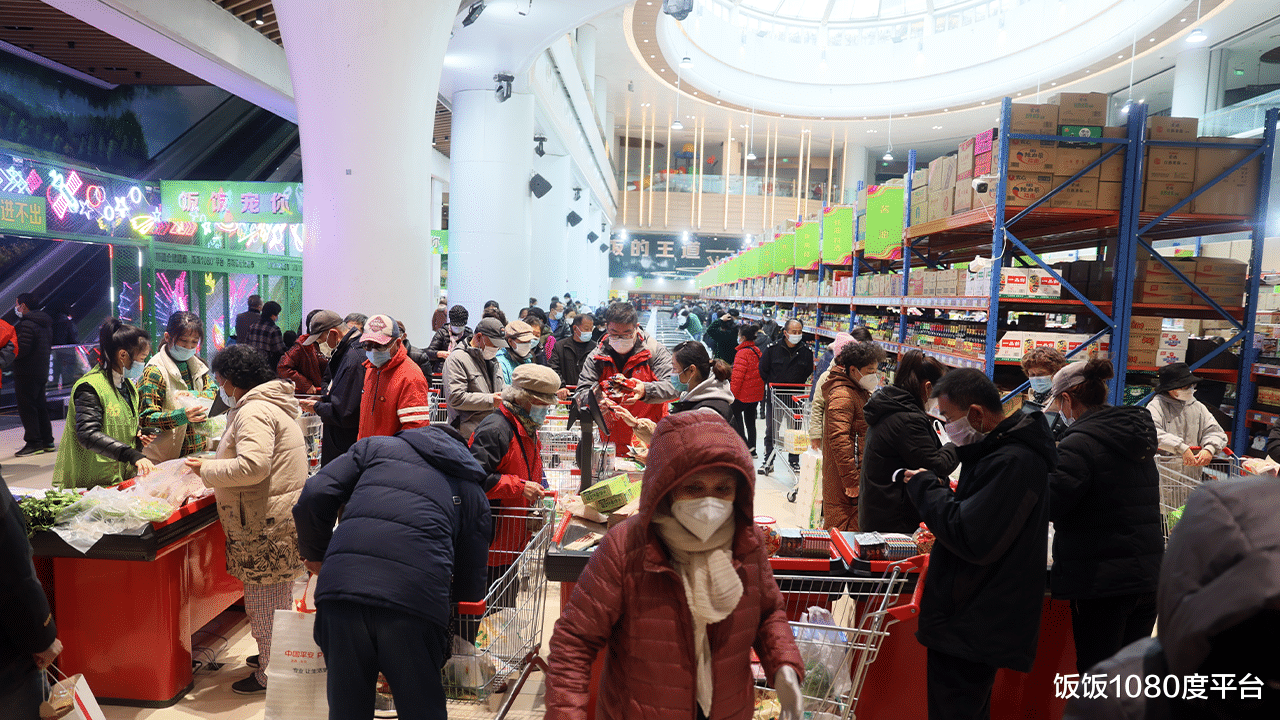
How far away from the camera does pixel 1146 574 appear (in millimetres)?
2725

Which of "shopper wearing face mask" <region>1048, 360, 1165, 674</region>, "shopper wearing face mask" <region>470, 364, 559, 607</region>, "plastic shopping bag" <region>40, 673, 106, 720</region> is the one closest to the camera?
"plastic shopping bag" <region>40, 673, 106, 720</region>

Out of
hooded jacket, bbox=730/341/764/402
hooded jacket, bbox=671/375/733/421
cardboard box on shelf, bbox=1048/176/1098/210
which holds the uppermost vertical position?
cardboard box on shelf, bbox=1048/176/1098/210

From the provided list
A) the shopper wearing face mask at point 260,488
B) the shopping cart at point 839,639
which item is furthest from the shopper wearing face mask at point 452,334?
the shopping cart at point 839,639

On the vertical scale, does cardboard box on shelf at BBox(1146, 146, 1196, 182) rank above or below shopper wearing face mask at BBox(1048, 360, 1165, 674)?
above

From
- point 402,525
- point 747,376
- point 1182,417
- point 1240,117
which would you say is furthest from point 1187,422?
point 1240,117

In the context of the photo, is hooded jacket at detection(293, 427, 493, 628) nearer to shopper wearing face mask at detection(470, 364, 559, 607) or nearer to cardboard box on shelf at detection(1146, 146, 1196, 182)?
shopper wearing face mask at detection(470, 364, 559, 607)

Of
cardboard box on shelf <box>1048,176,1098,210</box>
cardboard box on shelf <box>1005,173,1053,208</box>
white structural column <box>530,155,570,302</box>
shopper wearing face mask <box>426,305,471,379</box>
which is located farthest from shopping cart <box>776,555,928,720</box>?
white structural column <box>530,155,570,302</box>

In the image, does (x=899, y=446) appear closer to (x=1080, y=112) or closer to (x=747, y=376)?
(x=1080, y=112)

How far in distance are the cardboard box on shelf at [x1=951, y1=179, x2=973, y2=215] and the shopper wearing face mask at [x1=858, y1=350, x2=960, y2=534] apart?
9.46 ft

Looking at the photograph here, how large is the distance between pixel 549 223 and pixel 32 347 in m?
11.5

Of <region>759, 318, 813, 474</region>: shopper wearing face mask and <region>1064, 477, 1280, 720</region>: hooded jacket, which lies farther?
<region>759, 318, 813, 474</region>: shopper wearing face mask

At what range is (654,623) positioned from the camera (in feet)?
5.60

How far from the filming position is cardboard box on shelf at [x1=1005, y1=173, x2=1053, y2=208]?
5.27 meters

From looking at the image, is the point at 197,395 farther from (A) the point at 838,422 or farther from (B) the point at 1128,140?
(B) the point at 1128,140
